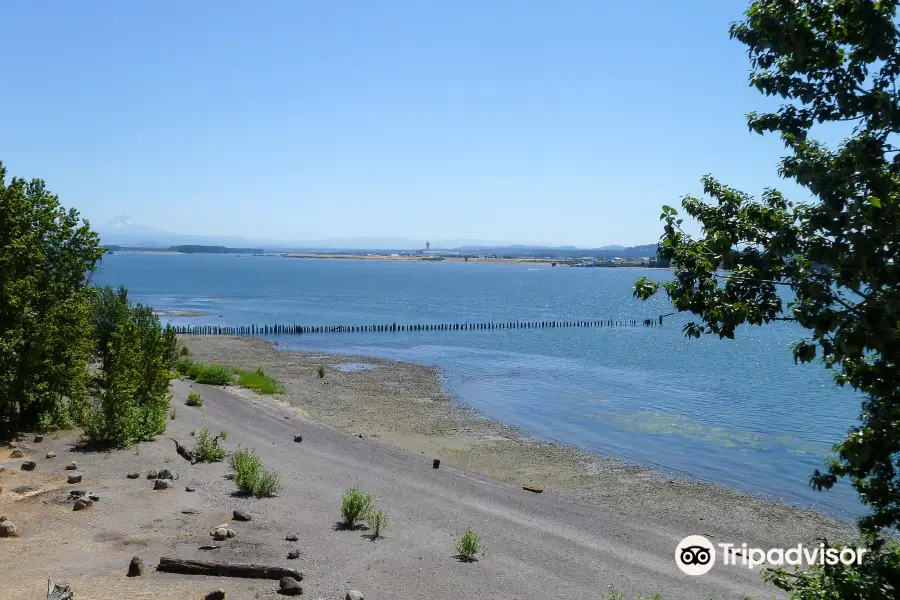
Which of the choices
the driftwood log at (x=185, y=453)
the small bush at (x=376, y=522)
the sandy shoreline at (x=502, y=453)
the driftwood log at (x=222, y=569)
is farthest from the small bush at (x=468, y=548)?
the driftwood log at (x=185, y=453)

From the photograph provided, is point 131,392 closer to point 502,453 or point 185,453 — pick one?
point 185,453

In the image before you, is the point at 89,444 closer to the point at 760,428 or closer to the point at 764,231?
the point at 764,231

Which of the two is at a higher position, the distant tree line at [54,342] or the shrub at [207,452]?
the distant tree line at [54,342]

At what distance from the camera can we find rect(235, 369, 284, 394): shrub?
40438mm

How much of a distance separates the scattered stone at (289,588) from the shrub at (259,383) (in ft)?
97.0

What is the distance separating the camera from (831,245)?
17.6 feet

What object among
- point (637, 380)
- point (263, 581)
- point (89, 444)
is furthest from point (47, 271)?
point (637, 380)

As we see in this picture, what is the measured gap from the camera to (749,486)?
83.8 feet

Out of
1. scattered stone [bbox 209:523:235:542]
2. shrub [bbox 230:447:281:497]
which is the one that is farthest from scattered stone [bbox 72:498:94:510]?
shrub [bbox 230:447:281:497]

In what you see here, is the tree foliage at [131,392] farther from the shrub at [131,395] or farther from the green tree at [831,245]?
the green tree at [831,245]

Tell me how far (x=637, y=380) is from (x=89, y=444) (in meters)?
38.4

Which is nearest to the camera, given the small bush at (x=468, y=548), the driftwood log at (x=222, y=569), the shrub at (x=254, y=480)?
the driftwood log at (x=222, y=569)

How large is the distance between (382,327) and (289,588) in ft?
239

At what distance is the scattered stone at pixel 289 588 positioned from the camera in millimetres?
11273
